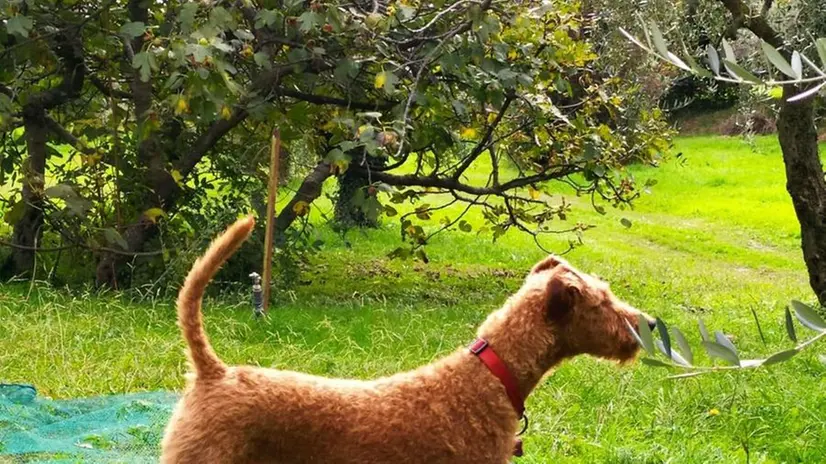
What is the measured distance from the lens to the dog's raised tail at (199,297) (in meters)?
2.55

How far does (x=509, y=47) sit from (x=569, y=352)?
13.5ft

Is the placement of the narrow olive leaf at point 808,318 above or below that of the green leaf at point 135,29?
below

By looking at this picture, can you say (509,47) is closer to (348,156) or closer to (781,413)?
(348,156)

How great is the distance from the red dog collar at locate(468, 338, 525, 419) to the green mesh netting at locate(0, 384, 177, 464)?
171 cm

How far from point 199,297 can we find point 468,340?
11.0ft

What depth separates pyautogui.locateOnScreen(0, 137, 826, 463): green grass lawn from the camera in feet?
13.2

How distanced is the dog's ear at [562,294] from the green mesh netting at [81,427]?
194 cm

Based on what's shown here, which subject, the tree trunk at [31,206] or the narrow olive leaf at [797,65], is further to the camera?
the tree trunk at [31,206]

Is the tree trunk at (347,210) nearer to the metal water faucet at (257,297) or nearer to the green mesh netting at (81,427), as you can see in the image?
the metal water faucet at (257,297)

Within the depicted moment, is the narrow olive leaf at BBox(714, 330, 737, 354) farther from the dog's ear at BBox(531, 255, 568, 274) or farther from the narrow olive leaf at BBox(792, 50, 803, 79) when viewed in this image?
the dog's ear at BBox(531, 255, 568, 274)

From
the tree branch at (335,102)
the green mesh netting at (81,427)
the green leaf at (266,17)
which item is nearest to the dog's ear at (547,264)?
→ the green mesh netting at (81,427)

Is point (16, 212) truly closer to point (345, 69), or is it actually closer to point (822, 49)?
point (345, 69)

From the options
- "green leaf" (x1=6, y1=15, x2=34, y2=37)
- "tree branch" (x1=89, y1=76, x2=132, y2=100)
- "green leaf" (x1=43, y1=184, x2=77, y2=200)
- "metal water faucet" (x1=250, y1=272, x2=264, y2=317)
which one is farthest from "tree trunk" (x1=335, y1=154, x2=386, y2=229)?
"green leaf" (x1=6, y1=15, x2=34, y2=37)

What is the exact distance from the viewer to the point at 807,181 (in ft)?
23.0
